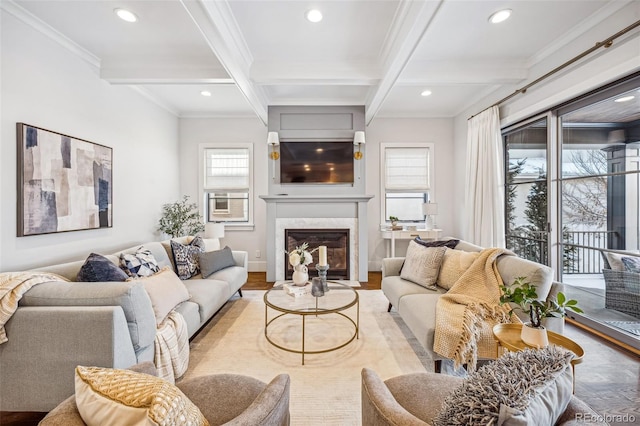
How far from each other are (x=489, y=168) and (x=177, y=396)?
4.04 metres

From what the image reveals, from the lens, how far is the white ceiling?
218 centimetres

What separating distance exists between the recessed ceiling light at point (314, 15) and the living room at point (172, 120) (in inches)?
35.5

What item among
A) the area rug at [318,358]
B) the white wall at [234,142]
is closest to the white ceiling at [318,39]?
the white wall at [234,142]

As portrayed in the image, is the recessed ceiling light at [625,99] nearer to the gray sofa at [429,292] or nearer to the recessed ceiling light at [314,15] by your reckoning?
the gray sofa at [429,292]

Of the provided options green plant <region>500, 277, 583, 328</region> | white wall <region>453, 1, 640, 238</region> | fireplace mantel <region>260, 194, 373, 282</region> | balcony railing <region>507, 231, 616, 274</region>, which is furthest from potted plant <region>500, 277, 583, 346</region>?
fireplace mantel <region>260, 194, 373, 282</region>

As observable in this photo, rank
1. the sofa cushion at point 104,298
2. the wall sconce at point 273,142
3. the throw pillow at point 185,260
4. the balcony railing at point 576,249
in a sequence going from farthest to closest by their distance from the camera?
the wall sconce at point 273,142
the throw pillow at point 185,260
the balcony railing at point 576,249
the sofa cushion at point 104,298

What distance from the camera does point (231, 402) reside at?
1084mm

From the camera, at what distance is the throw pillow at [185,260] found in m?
2.96

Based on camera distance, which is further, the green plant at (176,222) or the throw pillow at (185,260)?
the green plant at (176,222)

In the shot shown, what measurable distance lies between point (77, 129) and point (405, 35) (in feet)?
10.3

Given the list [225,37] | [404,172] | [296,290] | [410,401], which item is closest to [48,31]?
[225,37]

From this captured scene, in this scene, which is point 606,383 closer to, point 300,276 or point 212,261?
point 300,276

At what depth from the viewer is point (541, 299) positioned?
1800 millimetres

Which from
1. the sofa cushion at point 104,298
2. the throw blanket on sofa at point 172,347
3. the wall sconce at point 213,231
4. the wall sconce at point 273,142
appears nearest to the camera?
the sofa cushion at point 104,298
